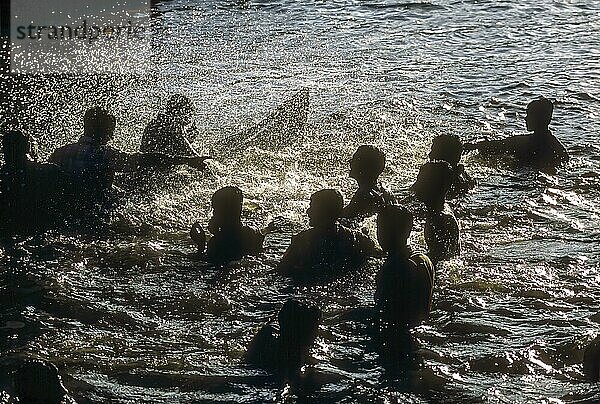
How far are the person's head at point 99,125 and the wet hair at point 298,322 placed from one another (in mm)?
4591

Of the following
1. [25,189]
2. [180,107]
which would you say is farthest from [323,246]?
[180,107]

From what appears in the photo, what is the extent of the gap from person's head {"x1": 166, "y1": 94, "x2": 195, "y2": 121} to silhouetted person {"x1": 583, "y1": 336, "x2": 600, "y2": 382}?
666 cm

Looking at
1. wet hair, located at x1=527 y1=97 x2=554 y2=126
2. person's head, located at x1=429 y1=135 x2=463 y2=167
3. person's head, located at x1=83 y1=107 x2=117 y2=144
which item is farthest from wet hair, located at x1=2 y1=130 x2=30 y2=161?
wet hair, located at x1=527 y1=97 x2=554 y2=126

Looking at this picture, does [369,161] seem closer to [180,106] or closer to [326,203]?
[326,203]

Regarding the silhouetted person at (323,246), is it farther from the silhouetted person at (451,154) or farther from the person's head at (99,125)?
the person's head at (99,125)

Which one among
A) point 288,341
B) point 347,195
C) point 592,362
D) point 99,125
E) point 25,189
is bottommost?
point 592,362

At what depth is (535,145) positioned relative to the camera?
41.1ft

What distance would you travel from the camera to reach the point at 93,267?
9.79 m

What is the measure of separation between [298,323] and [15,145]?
4.25m

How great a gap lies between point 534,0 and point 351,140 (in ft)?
28.4

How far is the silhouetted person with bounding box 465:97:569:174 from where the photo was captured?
40.9 ft

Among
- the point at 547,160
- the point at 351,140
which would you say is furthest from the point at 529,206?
the point at 351,140

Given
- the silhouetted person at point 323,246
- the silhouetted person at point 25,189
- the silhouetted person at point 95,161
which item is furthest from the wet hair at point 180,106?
the silhouetted person at point 323,246

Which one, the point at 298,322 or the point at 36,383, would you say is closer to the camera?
the point at 36,383
